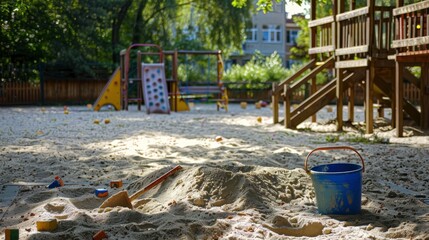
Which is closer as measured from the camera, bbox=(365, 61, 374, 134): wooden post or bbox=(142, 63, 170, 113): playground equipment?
bbox=(365, 61, 374, 134): wooden post

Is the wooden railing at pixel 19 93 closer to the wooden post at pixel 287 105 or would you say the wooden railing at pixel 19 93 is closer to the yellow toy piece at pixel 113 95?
the yellow toy piece at pixel 113 95

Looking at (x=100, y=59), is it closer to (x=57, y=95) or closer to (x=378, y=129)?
(x=57, y=95)

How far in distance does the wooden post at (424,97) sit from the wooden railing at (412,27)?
1.77 metres

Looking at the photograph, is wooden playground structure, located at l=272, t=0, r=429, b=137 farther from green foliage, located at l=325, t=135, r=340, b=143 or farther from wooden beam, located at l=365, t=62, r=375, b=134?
green foliage, located at l=325, t=135, r=340, b=143

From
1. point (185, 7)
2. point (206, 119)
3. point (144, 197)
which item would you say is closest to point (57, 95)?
point (185, 7)

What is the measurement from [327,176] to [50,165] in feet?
14.6

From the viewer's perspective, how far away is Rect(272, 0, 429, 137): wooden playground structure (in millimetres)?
12031

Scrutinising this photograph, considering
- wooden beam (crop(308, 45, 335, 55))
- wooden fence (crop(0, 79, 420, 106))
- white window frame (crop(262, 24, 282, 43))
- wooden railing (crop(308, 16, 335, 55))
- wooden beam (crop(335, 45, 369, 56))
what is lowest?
wooden fence (crop(0, 79, 420, 106))

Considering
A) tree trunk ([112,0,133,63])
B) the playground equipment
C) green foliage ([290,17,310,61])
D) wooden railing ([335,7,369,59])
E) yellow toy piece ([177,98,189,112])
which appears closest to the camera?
wooden railing ([335,7,369,59])

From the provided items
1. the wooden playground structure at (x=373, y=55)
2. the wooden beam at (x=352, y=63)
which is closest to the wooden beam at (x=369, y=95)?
the wooden playground structure at (x=373, y=55)

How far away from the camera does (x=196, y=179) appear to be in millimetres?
6590

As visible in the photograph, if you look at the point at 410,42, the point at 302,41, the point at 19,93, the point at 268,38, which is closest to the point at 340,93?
the point at 410,42

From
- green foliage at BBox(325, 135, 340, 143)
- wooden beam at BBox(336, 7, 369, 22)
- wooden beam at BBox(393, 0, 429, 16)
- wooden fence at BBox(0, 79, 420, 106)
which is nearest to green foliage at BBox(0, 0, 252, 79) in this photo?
wooden fence at BBox(0, 79, 420, 106)

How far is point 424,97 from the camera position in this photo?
46.2ft
